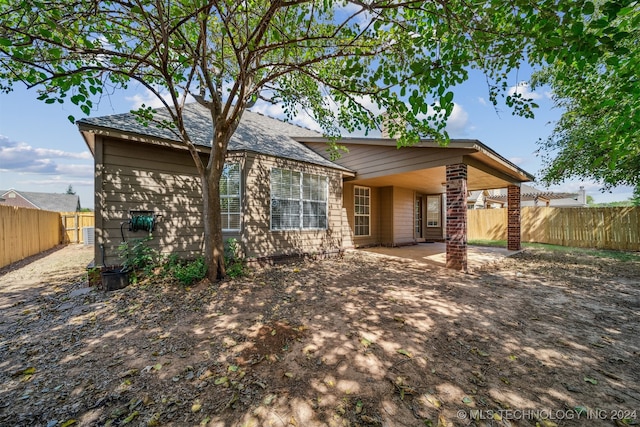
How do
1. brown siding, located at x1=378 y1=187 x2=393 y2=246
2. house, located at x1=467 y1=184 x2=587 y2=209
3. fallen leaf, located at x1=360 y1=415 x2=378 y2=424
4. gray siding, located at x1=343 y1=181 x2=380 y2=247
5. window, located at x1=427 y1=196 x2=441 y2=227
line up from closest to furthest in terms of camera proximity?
1. fallen leaf, located at x1=360 y1=415 x2=378 y2=424
2. gray siding, located at x1=343 y1=181 x2=380 y2=247
3. brown siding, located at x1=378 y1=187 x2=393 y2=246
4. window, located at x1=427 y1=196 x2=441 y2=227
5. house, located at x1=467 y1=184 x2=587 y2=209

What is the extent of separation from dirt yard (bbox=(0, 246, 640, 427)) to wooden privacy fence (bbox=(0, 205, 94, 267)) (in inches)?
186

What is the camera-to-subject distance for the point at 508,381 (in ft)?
7.65

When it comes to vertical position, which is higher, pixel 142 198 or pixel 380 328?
pixel 142 198

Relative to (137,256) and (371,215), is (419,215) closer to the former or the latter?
(371,215)

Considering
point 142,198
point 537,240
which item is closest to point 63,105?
point 142,198

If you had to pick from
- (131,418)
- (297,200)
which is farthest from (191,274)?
(297,200)

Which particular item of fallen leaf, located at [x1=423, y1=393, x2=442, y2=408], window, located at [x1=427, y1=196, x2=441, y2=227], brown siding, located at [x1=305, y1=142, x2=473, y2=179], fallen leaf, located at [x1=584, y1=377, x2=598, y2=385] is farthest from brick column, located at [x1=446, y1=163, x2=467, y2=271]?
window, located at [x1=427, y1=196, x2=441, y2=227]

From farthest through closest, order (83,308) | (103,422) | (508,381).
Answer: (83,308) → (508,381) → (103,422)

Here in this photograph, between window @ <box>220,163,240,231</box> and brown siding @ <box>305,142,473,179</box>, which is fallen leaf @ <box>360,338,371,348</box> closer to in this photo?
window @ <box>220,163,240,231</box>

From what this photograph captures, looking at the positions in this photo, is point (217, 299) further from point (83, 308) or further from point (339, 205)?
point (339, 205)

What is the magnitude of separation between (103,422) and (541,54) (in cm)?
541

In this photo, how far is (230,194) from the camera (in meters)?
6.75

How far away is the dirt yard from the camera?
2012mm

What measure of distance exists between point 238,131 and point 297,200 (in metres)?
3.05
